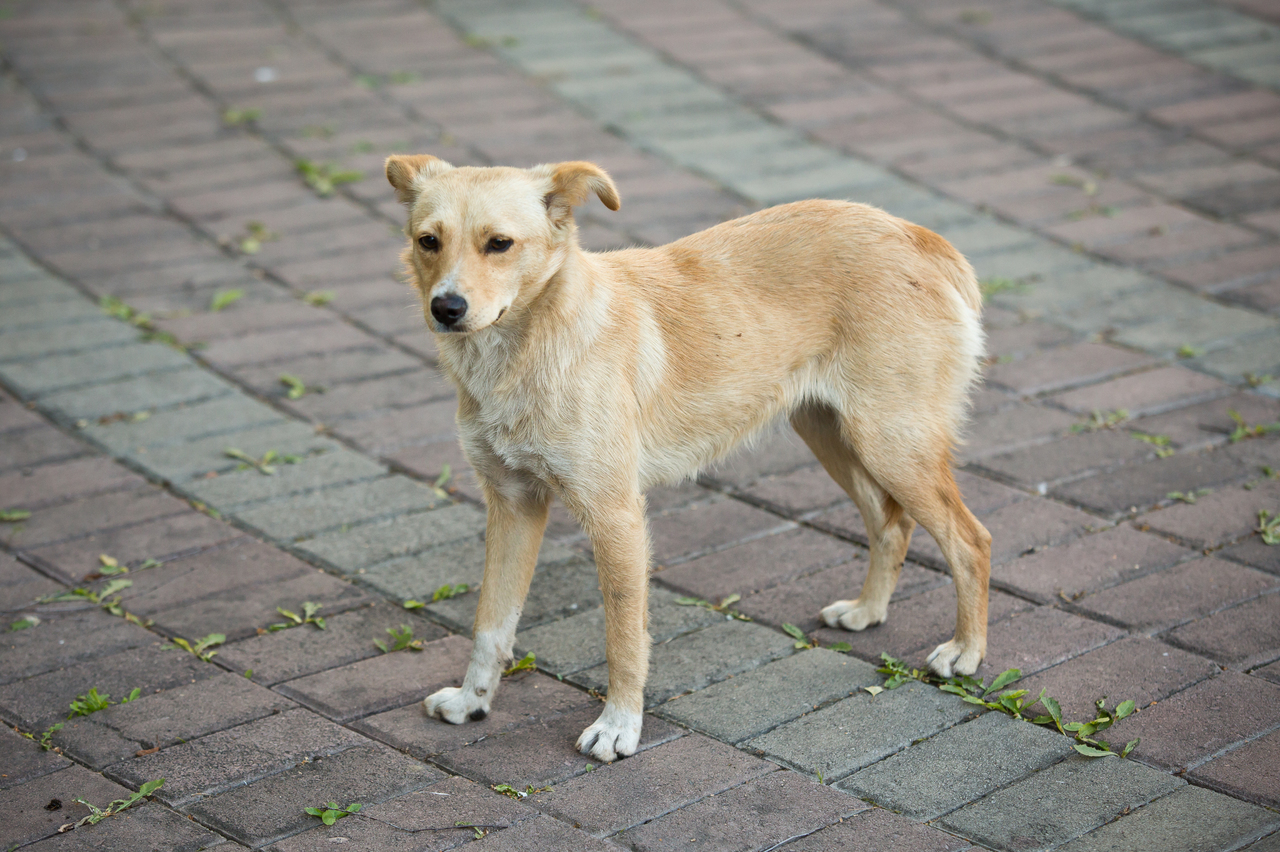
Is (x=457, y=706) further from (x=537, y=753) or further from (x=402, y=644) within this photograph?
(x=402, y=644)

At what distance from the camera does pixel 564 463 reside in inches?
130

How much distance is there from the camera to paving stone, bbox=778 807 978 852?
2893 millimetres

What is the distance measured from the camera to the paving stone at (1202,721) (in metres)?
3.21

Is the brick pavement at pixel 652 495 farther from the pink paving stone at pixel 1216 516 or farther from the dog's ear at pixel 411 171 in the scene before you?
the dog's ear at pixel 411 171

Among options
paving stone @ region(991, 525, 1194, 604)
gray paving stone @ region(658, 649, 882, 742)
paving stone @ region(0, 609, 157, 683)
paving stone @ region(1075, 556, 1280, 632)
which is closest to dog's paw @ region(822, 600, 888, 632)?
gray paving stone @ region(658, 649, 882, 742)

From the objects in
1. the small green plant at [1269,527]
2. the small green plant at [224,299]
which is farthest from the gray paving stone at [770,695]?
the small green plant at [224,299]

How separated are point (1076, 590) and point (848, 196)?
3.79 meters

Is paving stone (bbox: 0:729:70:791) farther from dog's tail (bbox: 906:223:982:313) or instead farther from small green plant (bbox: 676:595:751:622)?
dog's tail (bbox: 906:223:982:313)

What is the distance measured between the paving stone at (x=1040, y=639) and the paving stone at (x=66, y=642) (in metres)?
2.79

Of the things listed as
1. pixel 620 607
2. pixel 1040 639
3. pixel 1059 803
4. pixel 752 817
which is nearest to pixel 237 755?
pixel 620 607

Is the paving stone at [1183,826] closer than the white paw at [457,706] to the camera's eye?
Yes

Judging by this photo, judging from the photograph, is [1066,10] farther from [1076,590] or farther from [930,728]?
[930,728]

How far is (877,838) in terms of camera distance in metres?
2.93

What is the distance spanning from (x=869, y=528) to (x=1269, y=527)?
161 cm
